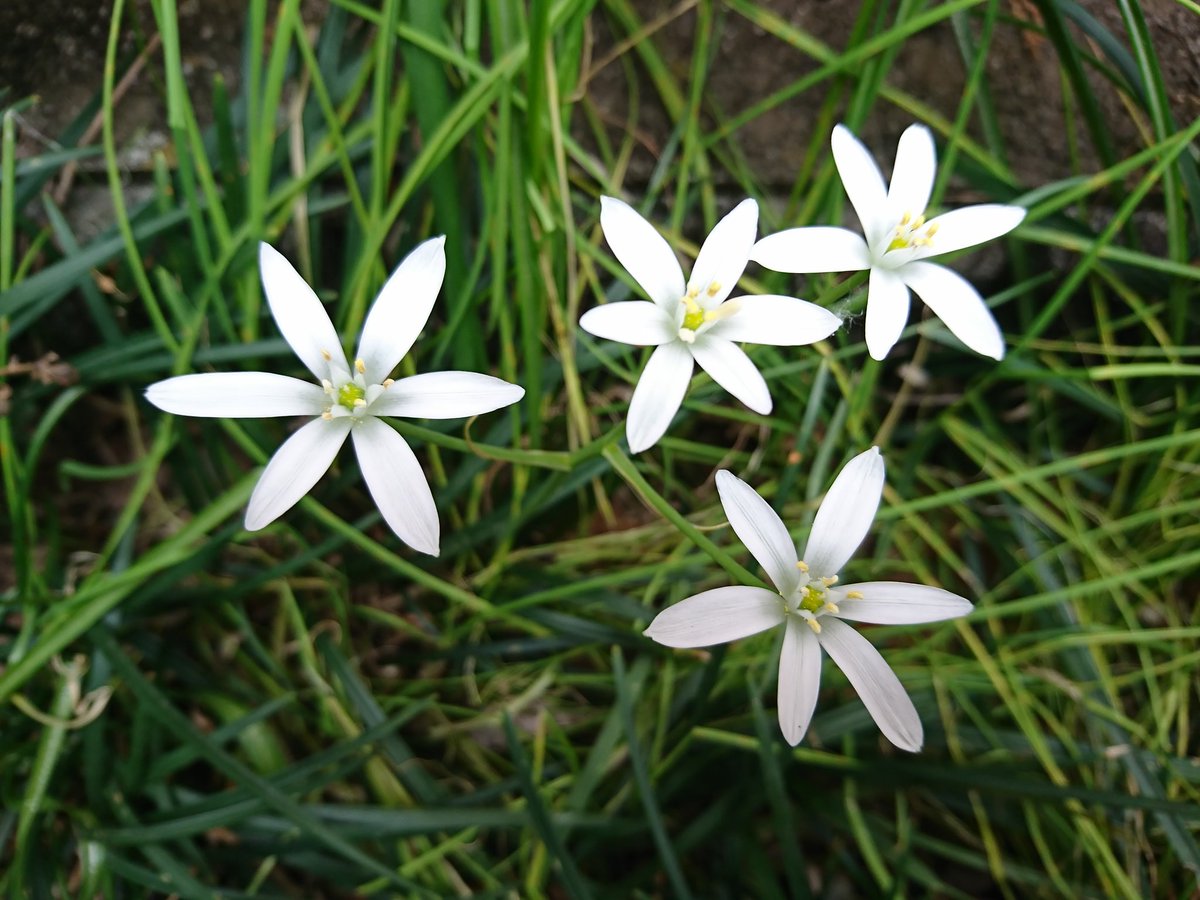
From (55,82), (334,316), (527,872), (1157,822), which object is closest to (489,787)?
(527,872)

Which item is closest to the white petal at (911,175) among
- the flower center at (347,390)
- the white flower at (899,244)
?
the white flower at (899,244)

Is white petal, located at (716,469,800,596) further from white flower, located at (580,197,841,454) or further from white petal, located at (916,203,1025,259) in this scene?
white petal, located at (916,203,1025,259)

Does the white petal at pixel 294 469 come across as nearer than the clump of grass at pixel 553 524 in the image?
Yes

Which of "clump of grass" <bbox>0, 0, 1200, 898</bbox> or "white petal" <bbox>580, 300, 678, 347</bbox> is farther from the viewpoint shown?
"clump of grass" <bbox>0, 0, 1200, 898</bbox>

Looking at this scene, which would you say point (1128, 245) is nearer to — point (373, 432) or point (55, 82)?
point (373, 432)

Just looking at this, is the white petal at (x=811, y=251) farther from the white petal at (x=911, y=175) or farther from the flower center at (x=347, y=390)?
the flower center at (x=347, y=390)

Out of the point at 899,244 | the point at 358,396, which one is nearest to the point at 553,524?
the point at 358,396

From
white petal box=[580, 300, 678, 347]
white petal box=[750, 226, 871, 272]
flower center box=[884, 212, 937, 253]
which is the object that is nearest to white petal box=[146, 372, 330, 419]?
white petal box=[580, 300, 678, 347]
